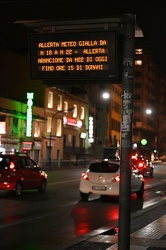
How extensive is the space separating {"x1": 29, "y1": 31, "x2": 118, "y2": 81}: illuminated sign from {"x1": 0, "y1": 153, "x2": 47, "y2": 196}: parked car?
42.9 feet

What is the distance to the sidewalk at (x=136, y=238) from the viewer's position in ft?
29.9

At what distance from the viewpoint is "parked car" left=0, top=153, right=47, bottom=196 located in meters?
20.2

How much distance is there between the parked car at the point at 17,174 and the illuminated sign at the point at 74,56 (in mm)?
13084

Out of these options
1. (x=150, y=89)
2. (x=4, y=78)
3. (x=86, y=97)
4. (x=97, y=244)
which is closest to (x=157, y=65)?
(x=150, y=89)

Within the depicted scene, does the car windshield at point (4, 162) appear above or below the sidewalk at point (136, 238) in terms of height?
above

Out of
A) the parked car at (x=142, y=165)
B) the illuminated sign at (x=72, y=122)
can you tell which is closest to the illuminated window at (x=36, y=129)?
the illuminated sign at (x=72, y=122)

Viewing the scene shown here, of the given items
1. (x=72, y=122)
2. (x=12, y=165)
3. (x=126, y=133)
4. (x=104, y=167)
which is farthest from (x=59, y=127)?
(x=126, y=133)

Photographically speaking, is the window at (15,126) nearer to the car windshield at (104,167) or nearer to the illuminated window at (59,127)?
the illuminated window at (59,127)

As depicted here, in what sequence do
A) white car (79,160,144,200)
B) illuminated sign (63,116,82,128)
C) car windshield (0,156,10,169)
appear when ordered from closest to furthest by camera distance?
white car (79,160,144,200), car windshield (0,156,10,169), illuminated sign (63,116,82,128)

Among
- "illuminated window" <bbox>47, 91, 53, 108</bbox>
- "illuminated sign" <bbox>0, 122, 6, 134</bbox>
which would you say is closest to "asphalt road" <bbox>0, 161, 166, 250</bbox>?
"illuminated sign" <bbox>0, 122, 6, 134</bbox>

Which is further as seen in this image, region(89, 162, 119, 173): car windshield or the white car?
region(89, 162, 119, 173): car windshield

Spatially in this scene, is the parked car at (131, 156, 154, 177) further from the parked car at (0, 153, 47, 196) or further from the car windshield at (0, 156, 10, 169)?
the car windshield at (0, 156, 10, 169)

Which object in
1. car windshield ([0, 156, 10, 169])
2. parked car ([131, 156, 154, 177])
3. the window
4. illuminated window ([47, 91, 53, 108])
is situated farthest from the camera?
illuminated window ([47, 91, 53, 108])

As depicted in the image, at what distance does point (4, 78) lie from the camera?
181ft
